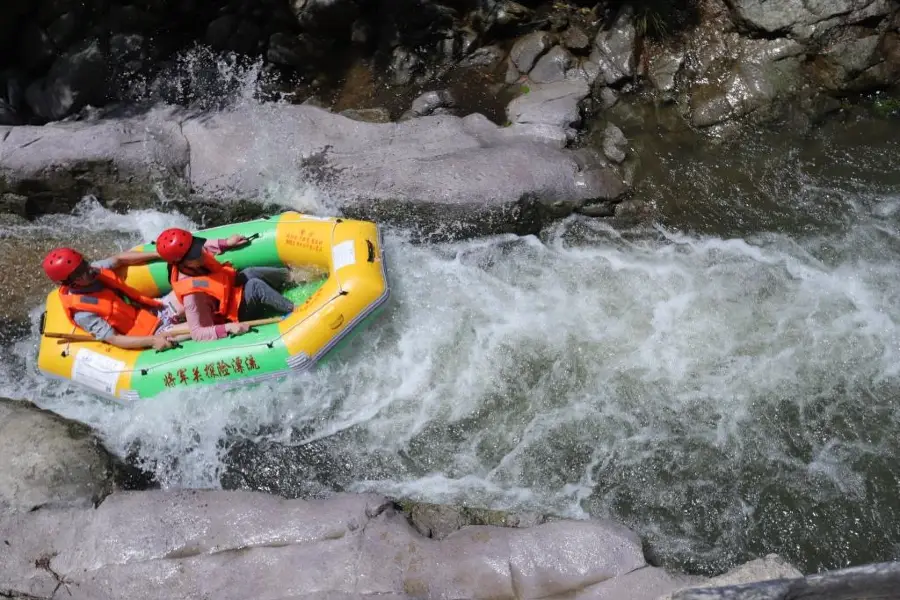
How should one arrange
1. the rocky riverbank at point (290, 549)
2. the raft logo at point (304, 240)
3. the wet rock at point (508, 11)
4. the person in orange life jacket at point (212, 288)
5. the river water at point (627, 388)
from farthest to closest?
the wet rock at point (508, 11) < the raft logo at point (304, 240) < the person in orange life jacket at point (212, 288) < the river water at point (627, 388) < the rocky riverbank at point (290, 549)

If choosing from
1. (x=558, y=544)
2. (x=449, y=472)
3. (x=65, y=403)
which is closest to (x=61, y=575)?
(x=65, y=403)

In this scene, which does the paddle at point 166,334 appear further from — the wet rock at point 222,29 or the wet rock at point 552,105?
the wet rock at point 222,29

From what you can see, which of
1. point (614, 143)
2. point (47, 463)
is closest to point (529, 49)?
point (614, 143)

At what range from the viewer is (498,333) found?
19.0 feet

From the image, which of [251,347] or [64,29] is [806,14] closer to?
[251,347]

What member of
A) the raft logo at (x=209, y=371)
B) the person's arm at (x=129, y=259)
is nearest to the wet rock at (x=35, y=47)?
the person's arm at (x=129, y=259)

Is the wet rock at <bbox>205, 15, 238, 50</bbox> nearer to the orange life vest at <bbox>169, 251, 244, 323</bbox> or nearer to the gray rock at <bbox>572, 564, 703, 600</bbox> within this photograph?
the orange life vest at <bbox>169, 251, 244, 323</bbox>

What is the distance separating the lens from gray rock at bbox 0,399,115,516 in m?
4.50

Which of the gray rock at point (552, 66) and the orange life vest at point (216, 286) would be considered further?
the gray rock at point (552, 66)

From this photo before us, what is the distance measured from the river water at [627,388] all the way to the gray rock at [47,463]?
42 centimetres

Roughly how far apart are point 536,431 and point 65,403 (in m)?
3.62

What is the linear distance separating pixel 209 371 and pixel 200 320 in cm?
39

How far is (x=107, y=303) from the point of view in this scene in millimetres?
5285

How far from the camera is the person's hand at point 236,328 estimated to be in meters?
5.38
